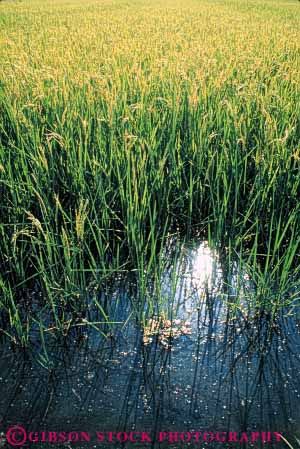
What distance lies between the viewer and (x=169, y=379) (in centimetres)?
150

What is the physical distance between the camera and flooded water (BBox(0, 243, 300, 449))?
1339mm

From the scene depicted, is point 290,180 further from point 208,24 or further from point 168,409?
point 208,24

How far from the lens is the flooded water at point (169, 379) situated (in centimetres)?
134

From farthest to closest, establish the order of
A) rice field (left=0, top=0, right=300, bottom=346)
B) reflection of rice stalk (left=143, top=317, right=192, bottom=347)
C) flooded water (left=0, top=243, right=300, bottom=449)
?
rice field (left=0, top=0, right=300, bottom=346) < reflection of rice stalk (left=143, top=317, right=192, bottom=347) < flooded water (left=0, top=243, right=300, bottom=449)

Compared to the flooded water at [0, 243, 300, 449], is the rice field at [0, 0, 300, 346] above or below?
above

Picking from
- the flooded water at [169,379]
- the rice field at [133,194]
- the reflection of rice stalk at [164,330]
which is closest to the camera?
Result: the flooded water at [169,379]

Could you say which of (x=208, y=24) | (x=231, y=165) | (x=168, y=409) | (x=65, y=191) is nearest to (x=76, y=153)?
(x=65, y=191)

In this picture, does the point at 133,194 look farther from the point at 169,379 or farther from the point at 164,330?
the point at 169,379

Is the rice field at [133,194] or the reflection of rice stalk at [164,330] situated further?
the rice field at [133,194]

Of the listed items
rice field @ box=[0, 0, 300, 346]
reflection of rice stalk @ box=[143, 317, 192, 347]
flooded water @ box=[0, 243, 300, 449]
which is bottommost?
flooded water @ box=[0, 243, 300, 449]

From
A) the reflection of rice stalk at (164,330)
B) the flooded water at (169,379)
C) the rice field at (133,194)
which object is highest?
the rice field at (133,194)

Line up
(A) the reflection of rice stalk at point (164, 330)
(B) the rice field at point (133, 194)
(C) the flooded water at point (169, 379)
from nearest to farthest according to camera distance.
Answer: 1. (C) the flooded water at point (169, 379)
2. (A) the reflection of rice stalk at point (164, 330)
3. (B) the rice field at point (133, 194)

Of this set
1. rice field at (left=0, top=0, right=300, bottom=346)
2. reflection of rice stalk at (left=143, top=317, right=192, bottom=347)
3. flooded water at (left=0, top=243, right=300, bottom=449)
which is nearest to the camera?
flooded water at (left=0, top=243, right=300, bottom=449)

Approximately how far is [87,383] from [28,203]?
887mm
